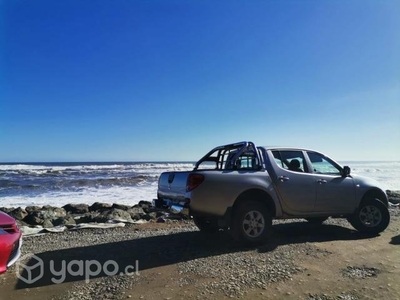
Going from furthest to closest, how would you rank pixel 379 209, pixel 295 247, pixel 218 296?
pixel 379 209 → pixel 295 247 → pixel 218 296

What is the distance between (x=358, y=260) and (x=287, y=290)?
1831 mm

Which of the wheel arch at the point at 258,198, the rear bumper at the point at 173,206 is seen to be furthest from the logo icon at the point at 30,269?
the wheel arch at the point at 258,198

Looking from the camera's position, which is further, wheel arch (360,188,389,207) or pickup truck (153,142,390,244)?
wheel arch (360,188,389,207)

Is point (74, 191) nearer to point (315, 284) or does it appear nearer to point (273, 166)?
point (273, 166)

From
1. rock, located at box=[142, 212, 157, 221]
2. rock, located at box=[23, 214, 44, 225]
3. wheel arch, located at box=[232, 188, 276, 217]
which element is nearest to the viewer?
wheel arch, located at box=[232, 188, 276, 217]

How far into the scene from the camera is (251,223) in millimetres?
5754

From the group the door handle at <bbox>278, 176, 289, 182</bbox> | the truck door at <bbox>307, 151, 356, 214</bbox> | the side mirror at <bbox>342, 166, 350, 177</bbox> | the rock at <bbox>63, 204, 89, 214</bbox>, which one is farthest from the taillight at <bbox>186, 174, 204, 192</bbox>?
the rock at <bbox>63, 204, 89, 214</bbox>

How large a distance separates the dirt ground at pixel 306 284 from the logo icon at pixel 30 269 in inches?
4.6

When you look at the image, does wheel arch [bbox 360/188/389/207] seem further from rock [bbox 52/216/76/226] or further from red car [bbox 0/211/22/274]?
rock [bbox 52/216/76/226]

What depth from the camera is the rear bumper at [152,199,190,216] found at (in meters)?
5.38

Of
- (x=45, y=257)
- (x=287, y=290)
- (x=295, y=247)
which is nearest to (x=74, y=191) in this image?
(x=45, y=257)

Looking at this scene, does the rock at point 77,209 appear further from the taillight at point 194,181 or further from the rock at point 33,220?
the taillight at point 194,181

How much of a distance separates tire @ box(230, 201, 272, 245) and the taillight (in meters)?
0.87

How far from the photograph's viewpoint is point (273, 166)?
623cm
